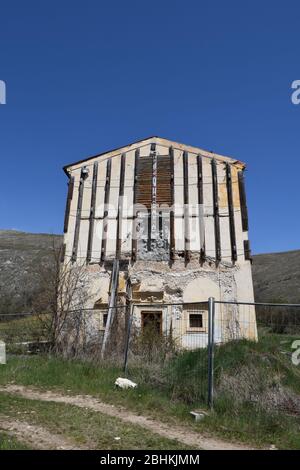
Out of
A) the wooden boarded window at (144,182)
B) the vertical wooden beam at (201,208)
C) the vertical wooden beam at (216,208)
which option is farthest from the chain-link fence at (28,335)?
the vertical wooden beam at (216,208)

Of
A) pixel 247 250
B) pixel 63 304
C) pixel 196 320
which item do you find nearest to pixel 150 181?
pixel 247 250

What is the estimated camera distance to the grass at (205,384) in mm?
5816

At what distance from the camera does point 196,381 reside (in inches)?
293

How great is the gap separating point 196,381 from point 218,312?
6.09 meters

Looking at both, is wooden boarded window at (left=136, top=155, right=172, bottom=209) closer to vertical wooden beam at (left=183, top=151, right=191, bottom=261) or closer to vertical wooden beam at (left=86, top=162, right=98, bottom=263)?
vertical wooden beam at (left=183, top=151, right=191, bottom=261)

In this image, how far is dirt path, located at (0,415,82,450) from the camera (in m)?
4.82

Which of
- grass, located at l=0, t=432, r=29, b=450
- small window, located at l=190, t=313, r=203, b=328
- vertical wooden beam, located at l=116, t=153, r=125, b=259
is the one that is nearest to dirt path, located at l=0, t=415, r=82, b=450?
grass, located at l=0, t=432, r=29, b=450

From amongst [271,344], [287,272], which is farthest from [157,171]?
[287,272]

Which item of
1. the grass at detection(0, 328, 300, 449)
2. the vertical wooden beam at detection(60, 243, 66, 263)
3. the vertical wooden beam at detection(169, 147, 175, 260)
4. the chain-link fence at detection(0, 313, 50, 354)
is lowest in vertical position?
the grass at detection(0, 328, 300, 449)

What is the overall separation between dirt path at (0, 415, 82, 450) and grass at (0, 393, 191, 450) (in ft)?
0.40

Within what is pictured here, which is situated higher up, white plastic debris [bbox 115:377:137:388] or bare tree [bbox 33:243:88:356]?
bare tree [bbox 33:243:88:356]

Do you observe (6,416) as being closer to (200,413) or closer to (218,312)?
(200,413)

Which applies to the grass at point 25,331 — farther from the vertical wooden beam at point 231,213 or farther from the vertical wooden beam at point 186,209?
the vertical wooden beam at point 231,213

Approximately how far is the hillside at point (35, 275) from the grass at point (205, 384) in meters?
11.6
